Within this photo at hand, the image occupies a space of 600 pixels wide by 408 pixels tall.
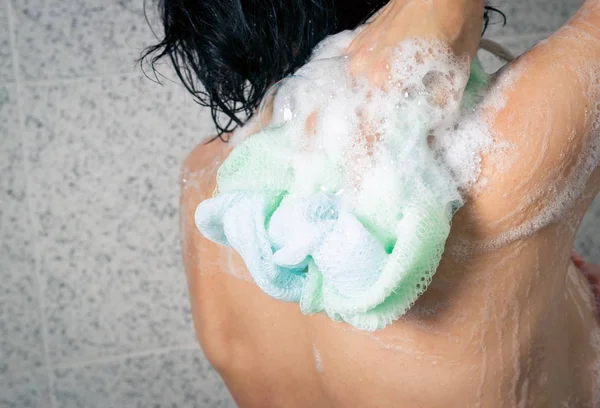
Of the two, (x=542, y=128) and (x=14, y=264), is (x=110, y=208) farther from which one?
(x=542, y=128)

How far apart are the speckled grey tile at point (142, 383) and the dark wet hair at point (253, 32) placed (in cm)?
95

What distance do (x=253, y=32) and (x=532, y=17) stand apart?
1.00 m

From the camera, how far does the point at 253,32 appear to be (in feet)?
2.33

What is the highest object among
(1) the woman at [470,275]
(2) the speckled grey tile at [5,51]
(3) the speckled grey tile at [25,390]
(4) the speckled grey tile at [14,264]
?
(1) the woman at [470,275]

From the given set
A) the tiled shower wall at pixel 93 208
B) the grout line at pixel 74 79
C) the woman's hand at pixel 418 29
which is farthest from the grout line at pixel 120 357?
the woman's hand at pixel 418 29

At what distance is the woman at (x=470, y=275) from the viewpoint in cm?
54

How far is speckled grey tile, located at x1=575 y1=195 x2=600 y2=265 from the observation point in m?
1.63

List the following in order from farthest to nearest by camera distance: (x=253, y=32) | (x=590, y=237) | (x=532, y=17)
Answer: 1. (x=590, y=237)
2. (x=532, y=17)
3. (x=253, y=32)

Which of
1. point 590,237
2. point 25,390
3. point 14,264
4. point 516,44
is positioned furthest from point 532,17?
point 25,390

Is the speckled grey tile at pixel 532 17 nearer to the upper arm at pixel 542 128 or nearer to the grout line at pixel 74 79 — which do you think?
the grout line at pixel 74 79

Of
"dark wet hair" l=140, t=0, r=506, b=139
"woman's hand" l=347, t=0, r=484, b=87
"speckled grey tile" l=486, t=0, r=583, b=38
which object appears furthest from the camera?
"speckled grey tile" l=486, t=0, r=583, b=38

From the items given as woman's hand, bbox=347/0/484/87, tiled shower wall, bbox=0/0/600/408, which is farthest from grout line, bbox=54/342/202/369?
woman's hand, bbox=347/0/484/87

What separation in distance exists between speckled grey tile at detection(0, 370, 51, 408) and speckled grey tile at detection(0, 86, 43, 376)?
2 centimetres

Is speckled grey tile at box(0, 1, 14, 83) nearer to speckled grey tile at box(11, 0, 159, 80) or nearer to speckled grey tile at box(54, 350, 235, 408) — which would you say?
speckled grey tile at box(11, 0, 159, 80)
